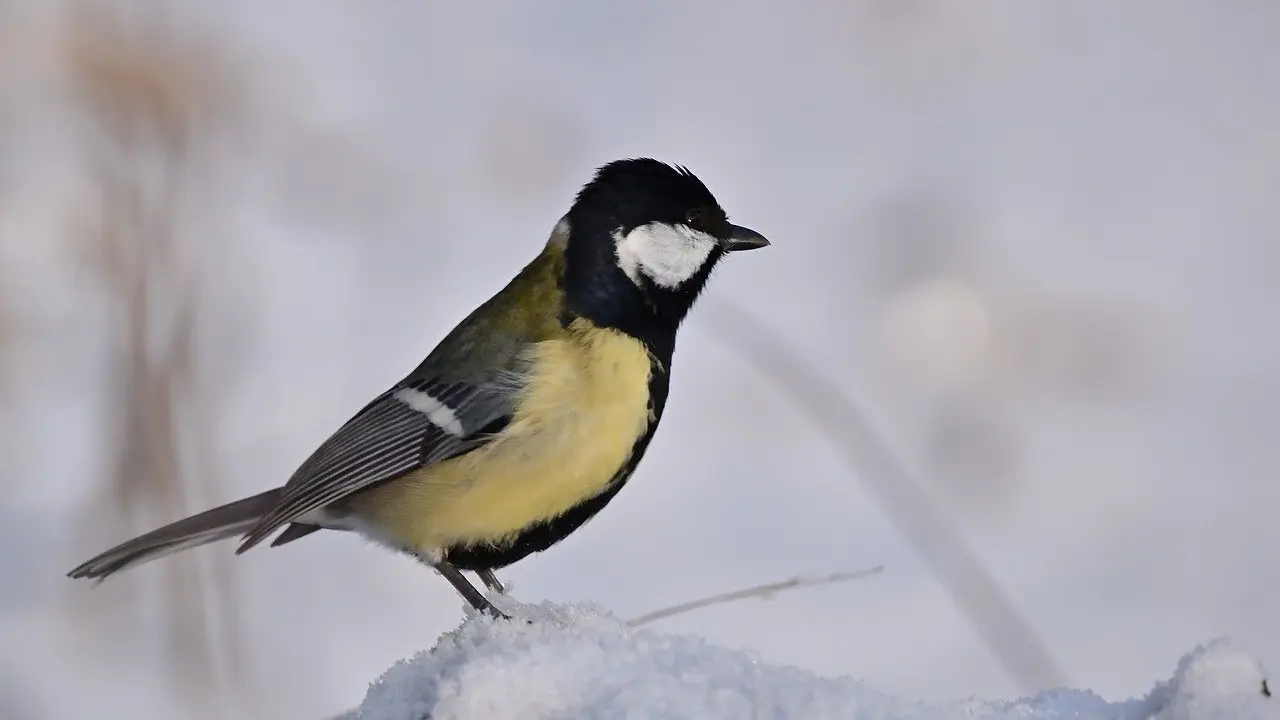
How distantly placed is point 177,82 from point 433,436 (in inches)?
40.1

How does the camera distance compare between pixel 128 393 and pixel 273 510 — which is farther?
pixel 128 393

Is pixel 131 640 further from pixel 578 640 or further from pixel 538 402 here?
pixel 578 640

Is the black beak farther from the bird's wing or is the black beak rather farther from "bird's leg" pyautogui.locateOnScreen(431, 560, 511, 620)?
"bird's leg" pyautogui.locateOnScreen(431, 560, 511, 620)

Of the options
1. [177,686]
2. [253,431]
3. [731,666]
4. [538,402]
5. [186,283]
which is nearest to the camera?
[731,666]

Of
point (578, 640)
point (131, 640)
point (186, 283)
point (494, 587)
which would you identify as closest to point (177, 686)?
point (131, 640)

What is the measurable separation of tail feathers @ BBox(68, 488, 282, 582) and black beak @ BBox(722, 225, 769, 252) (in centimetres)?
50

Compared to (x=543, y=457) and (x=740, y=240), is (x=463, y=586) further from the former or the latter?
(x=740, y=240)

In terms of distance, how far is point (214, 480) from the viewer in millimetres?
1581

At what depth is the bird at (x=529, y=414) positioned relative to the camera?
981mm

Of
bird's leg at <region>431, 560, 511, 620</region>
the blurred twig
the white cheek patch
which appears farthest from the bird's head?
the blurred twig

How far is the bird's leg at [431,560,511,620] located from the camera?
96cm

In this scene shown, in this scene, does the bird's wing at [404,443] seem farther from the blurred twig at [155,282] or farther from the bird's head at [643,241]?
the blurred twig at [155,282]

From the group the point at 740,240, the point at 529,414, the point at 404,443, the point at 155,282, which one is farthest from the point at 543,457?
the point at 155,282

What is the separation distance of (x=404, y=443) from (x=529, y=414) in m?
0.13
